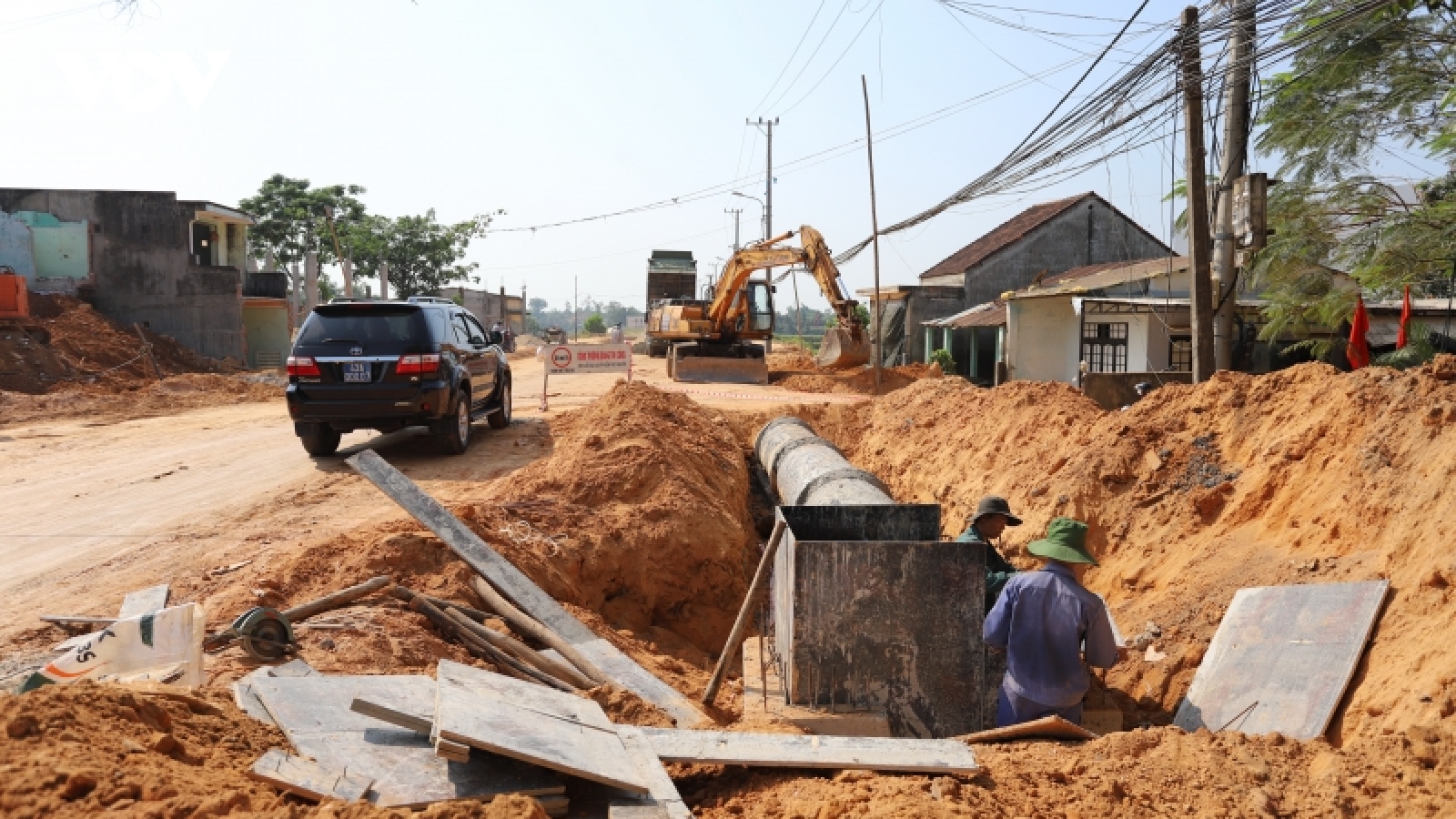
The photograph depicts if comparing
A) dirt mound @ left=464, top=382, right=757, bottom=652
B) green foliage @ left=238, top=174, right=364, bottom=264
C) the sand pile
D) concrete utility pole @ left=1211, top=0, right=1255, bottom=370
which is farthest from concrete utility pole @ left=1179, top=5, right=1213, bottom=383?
green foliage @ left=238, top=174, right=364, bottom=264

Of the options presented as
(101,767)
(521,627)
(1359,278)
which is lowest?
(521,627)

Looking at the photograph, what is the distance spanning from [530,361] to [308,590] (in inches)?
1351

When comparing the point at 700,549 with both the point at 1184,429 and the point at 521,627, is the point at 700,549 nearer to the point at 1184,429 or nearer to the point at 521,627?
the point at 521,627

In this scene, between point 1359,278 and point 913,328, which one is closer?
point 1359,278

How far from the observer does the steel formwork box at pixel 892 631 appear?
6059 mm

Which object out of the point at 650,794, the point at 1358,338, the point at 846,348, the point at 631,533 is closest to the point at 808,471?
the point at 631,533

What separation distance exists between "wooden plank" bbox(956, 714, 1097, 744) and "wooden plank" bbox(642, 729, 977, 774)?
0.51 m

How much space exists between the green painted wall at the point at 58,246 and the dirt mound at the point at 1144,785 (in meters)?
33.5

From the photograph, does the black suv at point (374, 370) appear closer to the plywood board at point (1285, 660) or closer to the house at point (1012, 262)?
the plywood board at point (1285, 660)

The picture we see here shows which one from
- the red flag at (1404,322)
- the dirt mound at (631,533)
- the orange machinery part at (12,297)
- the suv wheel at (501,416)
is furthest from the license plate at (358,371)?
the orange machinery part at (12,297)

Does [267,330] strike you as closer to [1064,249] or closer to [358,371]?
[1064,249]

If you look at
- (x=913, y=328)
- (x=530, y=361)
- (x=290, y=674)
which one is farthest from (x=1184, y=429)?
(x=530, y=361)

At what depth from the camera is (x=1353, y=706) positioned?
5113 mm

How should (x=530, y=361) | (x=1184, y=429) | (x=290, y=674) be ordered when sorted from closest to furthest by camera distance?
(x=290, y=674) < (x=1184, y=429) < (x=530, y=361)
